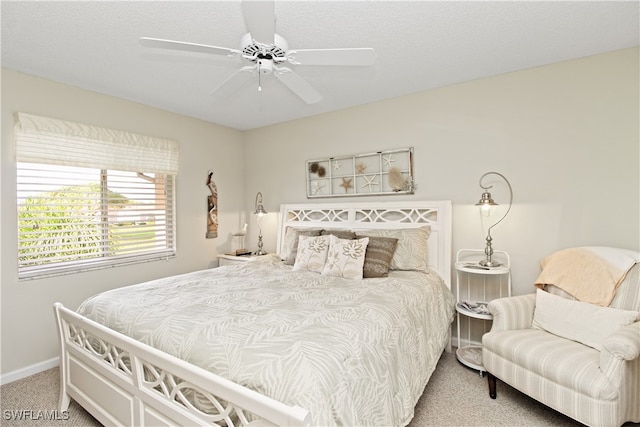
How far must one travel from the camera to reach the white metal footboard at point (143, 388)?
1148 millimetres

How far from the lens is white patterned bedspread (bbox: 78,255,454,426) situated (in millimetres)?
1257

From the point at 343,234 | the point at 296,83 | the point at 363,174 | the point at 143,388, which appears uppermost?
the point at 296,83

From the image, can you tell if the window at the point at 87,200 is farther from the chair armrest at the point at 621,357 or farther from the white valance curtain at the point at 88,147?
the chair armrest at the point at 621,357

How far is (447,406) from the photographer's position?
2150 mm

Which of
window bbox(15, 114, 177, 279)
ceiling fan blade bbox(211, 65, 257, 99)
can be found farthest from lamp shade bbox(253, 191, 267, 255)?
ceiling fan blade bbox(211, 65, 257, 99)

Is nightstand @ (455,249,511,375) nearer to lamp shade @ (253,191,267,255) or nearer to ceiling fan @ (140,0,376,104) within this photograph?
ceiling fan @ (140,0,376,104)


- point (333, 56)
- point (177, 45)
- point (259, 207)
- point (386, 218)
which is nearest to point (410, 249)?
point (386, 218)

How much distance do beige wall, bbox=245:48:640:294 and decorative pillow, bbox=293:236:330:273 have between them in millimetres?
946

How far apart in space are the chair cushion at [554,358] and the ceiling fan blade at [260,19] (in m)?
2.36

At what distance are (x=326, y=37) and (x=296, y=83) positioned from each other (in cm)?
36

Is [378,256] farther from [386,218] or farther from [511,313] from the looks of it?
[511,313]

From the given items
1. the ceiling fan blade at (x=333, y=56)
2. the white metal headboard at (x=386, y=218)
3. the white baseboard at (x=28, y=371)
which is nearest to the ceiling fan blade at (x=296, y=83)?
the ceiling fan blade at (x=333, y=56)

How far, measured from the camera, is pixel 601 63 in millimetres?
2459

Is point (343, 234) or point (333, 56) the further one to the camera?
point (343, 234)
